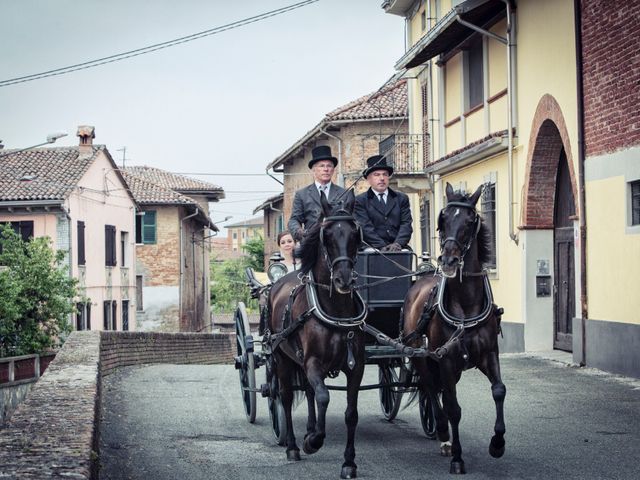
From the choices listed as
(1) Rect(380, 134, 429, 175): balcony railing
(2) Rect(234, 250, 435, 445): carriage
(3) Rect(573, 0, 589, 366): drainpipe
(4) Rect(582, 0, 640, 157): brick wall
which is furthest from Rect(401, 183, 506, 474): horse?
(1) Rect(380, 134, 429, 175): balcony railing

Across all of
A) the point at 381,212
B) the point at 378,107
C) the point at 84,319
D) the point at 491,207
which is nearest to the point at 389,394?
the point at 381,212

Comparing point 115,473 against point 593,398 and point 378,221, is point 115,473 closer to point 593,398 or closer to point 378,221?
point 378,221

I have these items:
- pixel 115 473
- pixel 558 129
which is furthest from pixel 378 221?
pixel 558 129

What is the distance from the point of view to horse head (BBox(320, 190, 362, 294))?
8.15 metres

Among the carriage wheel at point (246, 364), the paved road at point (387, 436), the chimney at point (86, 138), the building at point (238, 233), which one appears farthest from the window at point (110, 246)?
the building at point (238, 233)

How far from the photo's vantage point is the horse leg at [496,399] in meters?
8.27

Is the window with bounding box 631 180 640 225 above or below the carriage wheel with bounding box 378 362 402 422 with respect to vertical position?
above

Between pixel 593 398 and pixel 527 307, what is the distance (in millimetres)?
7575

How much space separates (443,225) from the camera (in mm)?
8664

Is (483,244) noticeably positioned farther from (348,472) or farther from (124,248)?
(124,248)

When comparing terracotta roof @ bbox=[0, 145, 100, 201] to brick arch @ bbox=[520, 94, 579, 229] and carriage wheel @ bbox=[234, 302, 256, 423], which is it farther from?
carriage wheel @ bbox=[234, 302, 256, 423]

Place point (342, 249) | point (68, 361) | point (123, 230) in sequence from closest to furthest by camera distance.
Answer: point (342, 249) < point (68, 361) < point (123, 230)

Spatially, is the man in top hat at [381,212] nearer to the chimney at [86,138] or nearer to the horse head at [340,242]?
the horse head at [340,242]

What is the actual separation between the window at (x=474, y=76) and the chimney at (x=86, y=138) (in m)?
25.2
